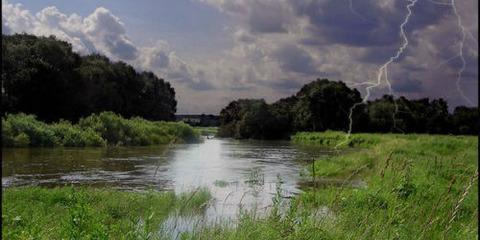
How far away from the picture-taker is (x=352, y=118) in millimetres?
66562

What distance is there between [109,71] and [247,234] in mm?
57660

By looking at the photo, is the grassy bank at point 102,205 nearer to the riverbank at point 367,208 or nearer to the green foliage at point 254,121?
the riverbank at point 367,208

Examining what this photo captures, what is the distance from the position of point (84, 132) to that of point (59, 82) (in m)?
Result: 13.1

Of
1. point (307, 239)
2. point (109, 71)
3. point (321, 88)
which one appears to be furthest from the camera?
point (109, 71)

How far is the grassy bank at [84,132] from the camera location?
33312mm

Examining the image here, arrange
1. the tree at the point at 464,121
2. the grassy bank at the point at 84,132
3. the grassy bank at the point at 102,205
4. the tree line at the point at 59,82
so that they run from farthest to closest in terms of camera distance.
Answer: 1. the tree at the point at 464,121
2. the tree line at the point at 59,82
3. the grassy bank at the point at 84,132
4. the grassy bank at the point at 102,205

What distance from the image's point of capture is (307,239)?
631cm

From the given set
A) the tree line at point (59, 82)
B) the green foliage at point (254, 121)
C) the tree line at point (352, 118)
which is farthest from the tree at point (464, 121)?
the tree line at point (59, 82)

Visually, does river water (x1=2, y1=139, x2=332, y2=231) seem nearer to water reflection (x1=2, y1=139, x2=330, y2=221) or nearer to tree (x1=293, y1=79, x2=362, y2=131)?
water reflection (x1=2, y1=139, x2=330, y2=221)

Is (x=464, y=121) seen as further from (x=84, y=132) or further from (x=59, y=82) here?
(x=84, y=132)

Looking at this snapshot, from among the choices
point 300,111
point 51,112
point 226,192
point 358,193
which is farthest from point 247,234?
point 300,111

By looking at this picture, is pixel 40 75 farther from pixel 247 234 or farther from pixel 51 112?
pixel 247 234

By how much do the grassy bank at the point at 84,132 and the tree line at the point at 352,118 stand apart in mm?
21905

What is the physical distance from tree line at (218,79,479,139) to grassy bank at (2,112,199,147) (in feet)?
71.9
